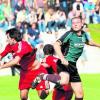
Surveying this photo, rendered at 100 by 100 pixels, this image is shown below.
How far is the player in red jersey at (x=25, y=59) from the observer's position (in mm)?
8266

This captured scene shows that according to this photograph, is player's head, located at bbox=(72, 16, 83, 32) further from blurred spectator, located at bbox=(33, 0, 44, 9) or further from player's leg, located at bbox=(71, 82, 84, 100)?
blurred spectator, located at bbox=(33, 0, 44, 9)

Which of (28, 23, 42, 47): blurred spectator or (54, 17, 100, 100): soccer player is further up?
(54, 17, 100, 100): soccer player

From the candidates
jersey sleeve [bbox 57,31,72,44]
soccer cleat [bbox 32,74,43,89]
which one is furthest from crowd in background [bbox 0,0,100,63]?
jersey sleeve [bbox 57,31,72,44]

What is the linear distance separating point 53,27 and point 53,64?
32.9 feet

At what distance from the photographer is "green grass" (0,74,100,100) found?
1259 cm

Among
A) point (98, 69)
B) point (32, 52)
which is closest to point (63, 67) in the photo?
point (32, 52)

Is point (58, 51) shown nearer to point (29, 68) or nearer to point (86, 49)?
point (29, 68)

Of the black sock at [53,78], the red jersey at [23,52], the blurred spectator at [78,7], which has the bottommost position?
the blurred spectator at [78,7]

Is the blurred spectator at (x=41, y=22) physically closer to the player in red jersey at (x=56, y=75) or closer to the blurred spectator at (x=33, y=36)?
the blurred spectator at (x=33, y=36)

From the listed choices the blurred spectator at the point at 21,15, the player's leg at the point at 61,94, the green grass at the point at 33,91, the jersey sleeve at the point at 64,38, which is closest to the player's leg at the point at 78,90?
the player's leg at the point at 61,94

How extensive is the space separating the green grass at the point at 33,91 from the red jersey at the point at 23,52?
362cm

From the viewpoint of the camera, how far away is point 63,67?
8.03 metres

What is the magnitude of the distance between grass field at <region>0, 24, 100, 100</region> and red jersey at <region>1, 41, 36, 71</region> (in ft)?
11.9

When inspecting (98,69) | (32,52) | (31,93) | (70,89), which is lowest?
(98,69)
